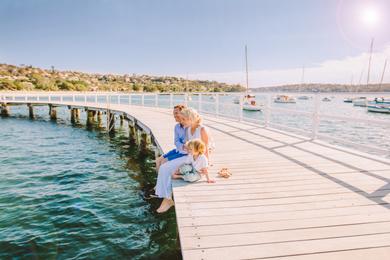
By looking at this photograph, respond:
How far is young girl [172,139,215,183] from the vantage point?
14.8ft

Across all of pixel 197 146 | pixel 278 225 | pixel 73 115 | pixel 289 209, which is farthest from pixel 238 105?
pixel 73 115

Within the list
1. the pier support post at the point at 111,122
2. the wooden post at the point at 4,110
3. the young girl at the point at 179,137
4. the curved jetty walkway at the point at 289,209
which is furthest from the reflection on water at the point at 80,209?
the wooden post at the point at 4,110

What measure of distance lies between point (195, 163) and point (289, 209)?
1.59m

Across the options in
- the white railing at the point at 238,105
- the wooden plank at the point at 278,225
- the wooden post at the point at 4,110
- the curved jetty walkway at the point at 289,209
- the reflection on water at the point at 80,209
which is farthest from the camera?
the wooden post at the point at 4,110

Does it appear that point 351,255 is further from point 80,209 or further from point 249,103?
point 249,103

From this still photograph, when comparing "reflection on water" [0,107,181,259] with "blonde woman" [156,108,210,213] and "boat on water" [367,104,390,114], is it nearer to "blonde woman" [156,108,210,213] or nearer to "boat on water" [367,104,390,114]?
"blonde woman" [156,108,210,213]

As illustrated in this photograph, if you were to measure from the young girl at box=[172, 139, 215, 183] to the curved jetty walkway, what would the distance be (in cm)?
17

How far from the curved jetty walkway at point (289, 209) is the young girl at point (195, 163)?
17 centimetres

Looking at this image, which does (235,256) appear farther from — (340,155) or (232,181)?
(340,155)

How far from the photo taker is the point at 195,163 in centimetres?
454

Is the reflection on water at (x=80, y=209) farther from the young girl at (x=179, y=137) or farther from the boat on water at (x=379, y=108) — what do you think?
the boat on water at (x=379, y=108)

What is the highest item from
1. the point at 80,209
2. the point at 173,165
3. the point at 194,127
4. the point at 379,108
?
the point at 194,127

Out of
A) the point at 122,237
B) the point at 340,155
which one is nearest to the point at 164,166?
the point at 122,237

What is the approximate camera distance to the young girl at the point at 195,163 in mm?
4504
